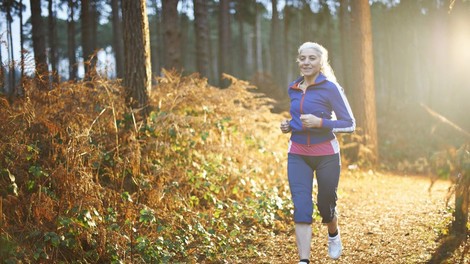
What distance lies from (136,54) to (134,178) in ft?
7.92

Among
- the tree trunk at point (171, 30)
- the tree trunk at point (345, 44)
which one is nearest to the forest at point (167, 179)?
the tree trunk at point (171, 30)

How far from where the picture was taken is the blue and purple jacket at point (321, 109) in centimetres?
471

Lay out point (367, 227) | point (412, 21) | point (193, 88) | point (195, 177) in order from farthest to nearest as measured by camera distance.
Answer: point (412, 21)
point (193, 88)
point (195, 177)
point (367, 227)

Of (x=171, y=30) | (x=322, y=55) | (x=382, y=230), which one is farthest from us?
(x=171, y=30)

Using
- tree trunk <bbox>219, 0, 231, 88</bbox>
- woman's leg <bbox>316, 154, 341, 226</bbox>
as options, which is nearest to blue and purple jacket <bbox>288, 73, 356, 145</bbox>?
woman's leg <bbox>316, 154, 341, 226</bbox>

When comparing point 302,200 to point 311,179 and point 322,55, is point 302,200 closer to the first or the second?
point 311,179

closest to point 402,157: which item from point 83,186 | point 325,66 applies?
point 325,66

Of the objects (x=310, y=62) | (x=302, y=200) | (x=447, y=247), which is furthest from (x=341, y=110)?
(x=447, y=247)

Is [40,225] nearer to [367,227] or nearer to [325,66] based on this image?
[325,66]

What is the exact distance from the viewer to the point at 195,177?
7.27 m

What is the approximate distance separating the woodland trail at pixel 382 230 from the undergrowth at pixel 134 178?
2.33 feet

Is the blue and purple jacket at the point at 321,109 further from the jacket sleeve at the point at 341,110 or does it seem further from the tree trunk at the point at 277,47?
the tree trunk at the point at 277,47

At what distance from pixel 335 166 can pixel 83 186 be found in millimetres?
2733

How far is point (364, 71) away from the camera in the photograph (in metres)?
12.0
